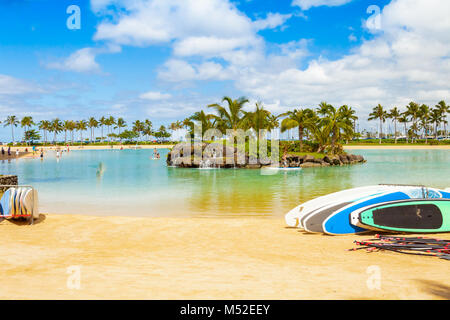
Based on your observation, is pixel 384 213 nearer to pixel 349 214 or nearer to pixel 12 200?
pixel 349 214

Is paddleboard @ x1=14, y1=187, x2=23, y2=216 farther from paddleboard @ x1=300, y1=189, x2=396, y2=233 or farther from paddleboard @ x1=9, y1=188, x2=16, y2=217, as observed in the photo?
paddleboard @ x1=300, y1=189, x2=396, y2=233

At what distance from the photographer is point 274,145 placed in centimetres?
4509

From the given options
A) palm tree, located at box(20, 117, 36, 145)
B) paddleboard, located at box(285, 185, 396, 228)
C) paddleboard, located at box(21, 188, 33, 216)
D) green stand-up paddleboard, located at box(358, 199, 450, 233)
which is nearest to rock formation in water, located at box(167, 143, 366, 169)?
paddleboard, located at box(285, 185, 396, 228)

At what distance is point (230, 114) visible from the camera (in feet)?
146

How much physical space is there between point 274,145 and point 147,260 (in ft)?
130

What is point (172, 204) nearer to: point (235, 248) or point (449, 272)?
point (235, 248)

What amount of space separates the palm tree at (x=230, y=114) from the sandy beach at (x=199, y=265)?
34.4m

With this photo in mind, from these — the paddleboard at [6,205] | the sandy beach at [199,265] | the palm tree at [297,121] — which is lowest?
the sandy beach at [199,265]

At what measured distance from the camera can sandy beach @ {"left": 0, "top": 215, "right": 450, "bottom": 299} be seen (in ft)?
15.4

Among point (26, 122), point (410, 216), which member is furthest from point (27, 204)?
point (26, 122)

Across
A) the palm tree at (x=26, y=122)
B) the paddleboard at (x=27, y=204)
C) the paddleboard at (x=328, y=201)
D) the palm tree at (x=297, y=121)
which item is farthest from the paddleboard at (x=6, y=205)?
the palm tree at (x=26, y=122)

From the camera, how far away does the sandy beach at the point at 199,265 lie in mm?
4684

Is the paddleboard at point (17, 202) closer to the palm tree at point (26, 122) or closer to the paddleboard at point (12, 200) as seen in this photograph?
the paddleboard at point (12, 200)

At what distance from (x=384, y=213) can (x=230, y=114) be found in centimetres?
3646
